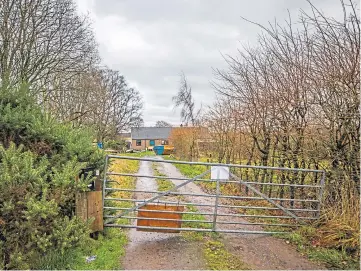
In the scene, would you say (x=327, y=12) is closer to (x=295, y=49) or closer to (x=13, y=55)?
(x=295, y=49)

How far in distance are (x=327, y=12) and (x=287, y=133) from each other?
2285 millimetres

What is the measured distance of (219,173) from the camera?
14.5 feet

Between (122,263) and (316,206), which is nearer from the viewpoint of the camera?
(122,263)

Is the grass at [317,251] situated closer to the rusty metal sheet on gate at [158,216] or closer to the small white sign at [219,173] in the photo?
the small white sign at [219,173]

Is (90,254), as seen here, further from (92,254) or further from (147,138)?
(147,138)

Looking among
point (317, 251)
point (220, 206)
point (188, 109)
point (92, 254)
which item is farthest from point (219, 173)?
point (188, 109)

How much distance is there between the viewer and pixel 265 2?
6367mm

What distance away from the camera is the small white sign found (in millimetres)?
4426

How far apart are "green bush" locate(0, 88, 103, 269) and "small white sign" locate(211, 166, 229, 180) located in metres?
1.94

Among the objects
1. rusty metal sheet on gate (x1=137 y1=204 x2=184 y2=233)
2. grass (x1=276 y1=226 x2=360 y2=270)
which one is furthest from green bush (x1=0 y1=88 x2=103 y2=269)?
grass (x1=276 y1=226 x2=360 y2=270)

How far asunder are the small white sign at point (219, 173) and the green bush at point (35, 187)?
1941 mm

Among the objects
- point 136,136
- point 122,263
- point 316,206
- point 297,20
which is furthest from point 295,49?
point 136,136

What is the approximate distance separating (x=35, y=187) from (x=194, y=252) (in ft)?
7.66

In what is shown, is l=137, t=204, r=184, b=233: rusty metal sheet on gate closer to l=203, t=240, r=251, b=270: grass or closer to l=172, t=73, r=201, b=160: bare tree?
l=203, t=240, r=251, b=270: grass
